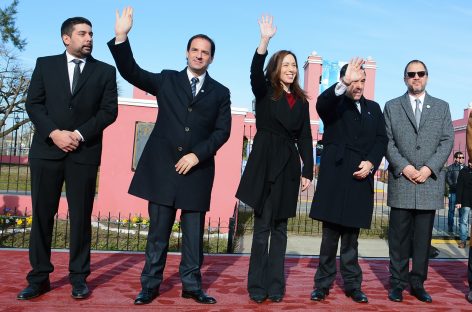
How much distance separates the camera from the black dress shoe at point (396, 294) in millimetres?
4008

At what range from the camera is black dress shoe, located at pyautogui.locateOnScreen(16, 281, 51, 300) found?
141 inches

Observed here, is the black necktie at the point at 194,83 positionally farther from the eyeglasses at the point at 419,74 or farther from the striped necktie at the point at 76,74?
the eyeglasses at the point at 419,74

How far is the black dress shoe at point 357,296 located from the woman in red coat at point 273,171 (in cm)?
59

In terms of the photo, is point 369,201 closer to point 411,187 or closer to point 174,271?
point 411,187

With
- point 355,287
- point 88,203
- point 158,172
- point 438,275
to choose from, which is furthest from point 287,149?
point 438,275

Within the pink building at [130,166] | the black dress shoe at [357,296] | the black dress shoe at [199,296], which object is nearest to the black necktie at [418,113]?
the black dress shoe at [357,296]

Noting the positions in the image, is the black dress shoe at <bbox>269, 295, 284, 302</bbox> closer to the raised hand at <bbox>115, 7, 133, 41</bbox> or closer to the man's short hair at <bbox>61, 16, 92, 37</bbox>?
the raised hand at <bbox>115, 7, 133, 41</bbox>

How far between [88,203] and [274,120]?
5.29 ft

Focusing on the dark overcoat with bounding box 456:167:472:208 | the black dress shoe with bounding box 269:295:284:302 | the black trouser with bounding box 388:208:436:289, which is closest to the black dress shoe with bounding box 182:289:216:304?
the black dress shoe with bounding box 269:295:284:302

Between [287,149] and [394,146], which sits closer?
[287,149]

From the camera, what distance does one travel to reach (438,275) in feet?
17.0

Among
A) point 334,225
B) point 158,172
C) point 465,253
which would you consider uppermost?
point 158,172

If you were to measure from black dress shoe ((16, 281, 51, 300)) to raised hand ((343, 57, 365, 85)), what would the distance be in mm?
2796

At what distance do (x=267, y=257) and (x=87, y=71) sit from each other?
6.76 ft
